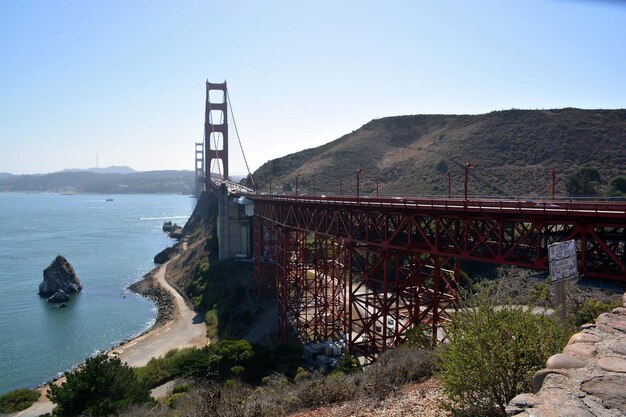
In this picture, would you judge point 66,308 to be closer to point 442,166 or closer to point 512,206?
point 512,206

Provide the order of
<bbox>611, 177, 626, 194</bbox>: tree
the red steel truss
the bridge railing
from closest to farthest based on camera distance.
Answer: the bridge railing
the red steel truss
<bbox>611, 177, 626, 194</bbox>: tree

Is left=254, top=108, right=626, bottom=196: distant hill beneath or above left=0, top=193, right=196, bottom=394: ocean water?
above

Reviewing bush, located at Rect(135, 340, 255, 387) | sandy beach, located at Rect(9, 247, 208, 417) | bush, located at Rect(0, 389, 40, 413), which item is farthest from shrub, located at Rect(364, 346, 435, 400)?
bush, located at Rect(0, 389, 40, 413)

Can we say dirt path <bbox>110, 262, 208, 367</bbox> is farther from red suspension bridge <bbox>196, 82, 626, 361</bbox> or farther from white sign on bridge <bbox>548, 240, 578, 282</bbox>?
white sign on bridge <bbox>548, 240, 578, 282</bbox>

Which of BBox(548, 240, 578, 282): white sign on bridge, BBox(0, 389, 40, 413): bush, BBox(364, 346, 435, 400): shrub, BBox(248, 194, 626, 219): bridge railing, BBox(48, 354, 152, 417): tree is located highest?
BBox(248, 194, 626, 219): bridge railing

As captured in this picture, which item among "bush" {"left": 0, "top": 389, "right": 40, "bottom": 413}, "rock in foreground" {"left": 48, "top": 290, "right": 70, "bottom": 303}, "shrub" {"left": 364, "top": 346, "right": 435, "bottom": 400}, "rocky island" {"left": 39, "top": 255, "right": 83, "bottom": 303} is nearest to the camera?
"shrub" {"left": 364, "top": 346, "right": 435, "bottom": 400}

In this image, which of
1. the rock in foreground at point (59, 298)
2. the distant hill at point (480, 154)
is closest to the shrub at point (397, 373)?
the distant hill at point (480, 154)

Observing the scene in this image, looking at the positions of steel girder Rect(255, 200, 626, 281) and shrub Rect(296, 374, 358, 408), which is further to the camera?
steel girder Rect(255, 200, 626, 281)
